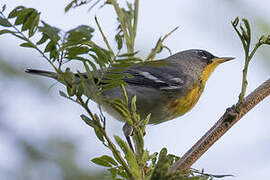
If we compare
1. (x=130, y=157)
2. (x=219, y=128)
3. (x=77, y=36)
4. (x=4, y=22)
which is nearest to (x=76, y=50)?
(x=77, y=36)

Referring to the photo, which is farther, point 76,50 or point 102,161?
point 102,161

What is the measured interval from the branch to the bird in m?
2.09

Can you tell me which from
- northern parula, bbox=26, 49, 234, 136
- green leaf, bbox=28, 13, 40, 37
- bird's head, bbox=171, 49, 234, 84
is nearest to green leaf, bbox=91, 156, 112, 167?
green leaf, bbox=28, 13, 40, 37

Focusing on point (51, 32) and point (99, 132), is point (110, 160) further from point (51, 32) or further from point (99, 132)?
point (51, 32)

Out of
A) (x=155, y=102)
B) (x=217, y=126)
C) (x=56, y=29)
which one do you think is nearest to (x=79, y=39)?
(x=56, y=29)

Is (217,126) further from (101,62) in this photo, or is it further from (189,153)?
(101,62)

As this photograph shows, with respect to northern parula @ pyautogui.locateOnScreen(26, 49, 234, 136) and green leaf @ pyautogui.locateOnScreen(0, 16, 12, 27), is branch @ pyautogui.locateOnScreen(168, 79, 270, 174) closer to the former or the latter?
green leaf @ pyautogui.locateOnScreen(0, 16, 12, 27)

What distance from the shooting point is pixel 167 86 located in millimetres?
4637

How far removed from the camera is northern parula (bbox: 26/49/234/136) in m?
4.26

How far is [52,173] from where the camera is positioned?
3871mm

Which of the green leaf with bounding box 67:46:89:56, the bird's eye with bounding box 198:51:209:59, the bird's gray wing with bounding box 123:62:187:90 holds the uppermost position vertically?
the bird's eye with bounding box 198:51:209:59

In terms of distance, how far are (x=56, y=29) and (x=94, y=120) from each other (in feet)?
1.19

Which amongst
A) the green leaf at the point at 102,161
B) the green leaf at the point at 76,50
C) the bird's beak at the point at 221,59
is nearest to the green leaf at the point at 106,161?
the green leaf at the point at 102,161

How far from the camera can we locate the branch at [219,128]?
4.94ft
